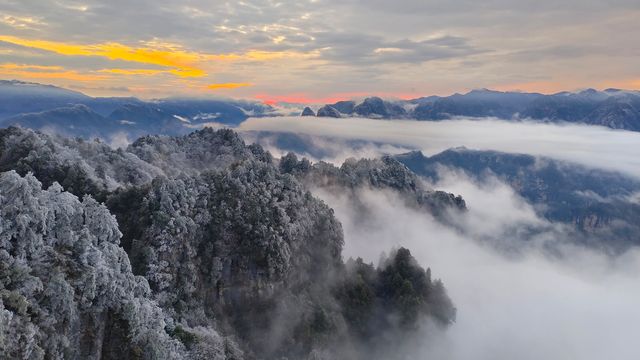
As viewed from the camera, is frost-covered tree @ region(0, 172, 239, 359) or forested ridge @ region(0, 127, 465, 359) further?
forested ridge @ region(0, 127, 465, 359)

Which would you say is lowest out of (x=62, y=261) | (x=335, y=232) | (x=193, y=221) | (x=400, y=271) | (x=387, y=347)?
(x=387, y=347)

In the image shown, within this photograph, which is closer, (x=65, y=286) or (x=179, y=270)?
(x=65, y=286)

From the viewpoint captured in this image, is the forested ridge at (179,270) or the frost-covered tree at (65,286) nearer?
the frost-covered tree at (65,286)

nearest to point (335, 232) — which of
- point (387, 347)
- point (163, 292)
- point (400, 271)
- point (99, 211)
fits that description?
point (400, 271)

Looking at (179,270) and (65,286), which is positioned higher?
(65,286)

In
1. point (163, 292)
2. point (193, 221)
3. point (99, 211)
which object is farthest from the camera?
point (193, 221)

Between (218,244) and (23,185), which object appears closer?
(23,185)

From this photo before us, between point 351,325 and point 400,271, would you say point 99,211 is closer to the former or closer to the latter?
point 351,325

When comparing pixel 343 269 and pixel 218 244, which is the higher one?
pixel 218 244
